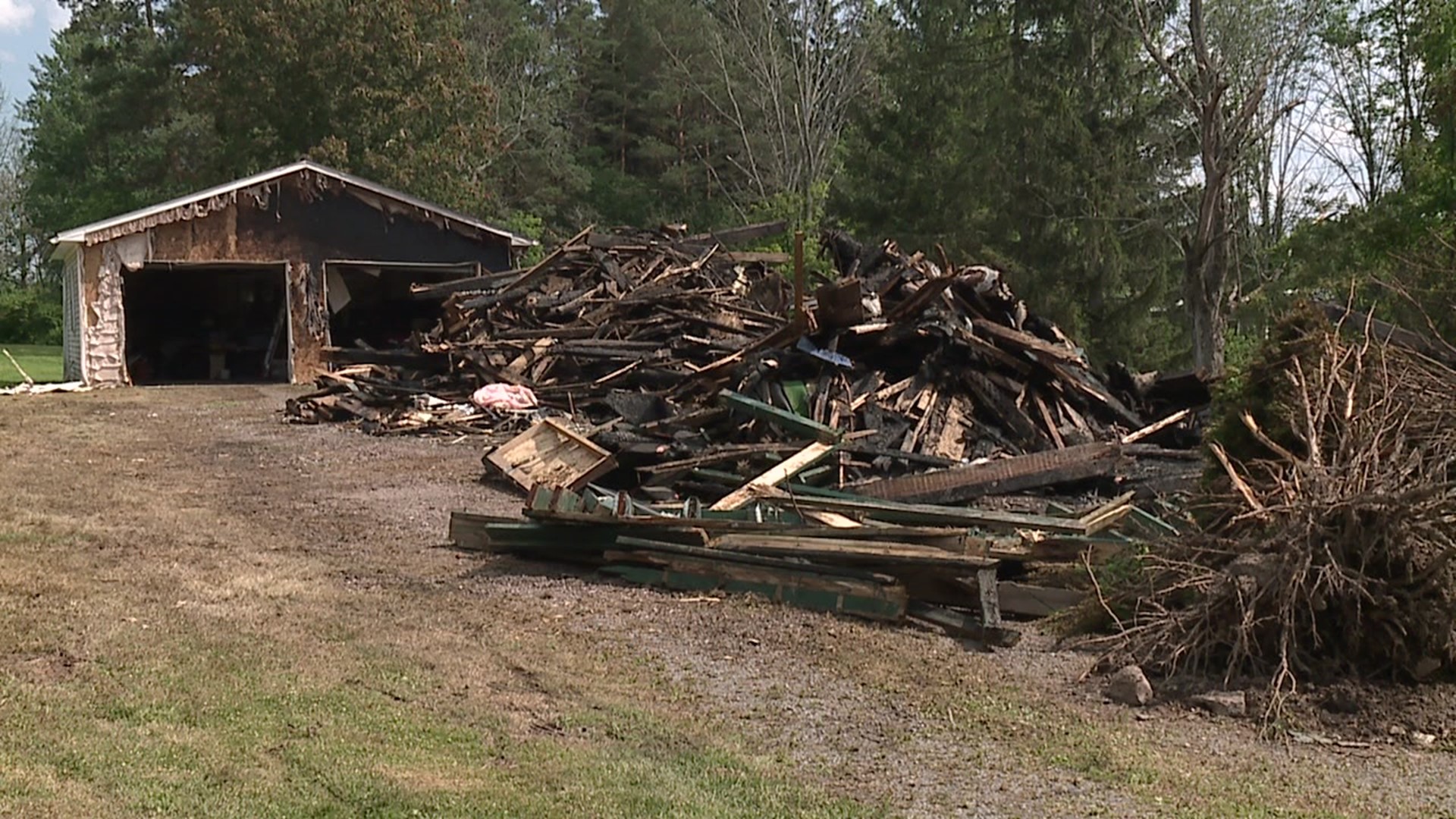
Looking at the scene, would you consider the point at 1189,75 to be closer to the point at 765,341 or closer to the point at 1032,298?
the point at 1032,298

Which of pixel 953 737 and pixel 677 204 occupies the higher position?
pixel 677 204

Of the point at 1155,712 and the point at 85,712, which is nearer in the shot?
the point at 85,712

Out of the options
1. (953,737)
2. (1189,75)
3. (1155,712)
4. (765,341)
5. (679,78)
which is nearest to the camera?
(953,737)

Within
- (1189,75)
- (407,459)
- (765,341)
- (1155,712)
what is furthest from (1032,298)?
(1155,712)

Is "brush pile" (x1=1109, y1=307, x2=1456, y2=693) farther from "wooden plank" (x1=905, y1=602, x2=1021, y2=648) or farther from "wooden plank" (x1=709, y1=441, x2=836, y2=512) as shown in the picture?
"wooden plank" (x1=709, y1=441, x2=836, y2=512)

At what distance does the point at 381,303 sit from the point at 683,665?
81.5 feet

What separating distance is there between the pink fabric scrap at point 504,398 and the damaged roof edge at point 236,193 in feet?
33.4

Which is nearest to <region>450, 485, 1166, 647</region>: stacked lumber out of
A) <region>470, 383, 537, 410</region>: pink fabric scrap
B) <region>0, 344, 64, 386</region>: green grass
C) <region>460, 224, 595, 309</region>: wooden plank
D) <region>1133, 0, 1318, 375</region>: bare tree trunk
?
<region>470, 383, 537, 410</region>: pink fabric scrap

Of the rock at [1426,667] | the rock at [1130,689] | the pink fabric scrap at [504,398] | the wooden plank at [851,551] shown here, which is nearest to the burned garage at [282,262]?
the pink fabric scrap at [504,398]

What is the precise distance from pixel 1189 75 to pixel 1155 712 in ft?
88.4

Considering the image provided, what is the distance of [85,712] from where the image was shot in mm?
5121

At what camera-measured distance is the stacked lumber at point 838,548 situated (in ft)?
23.6

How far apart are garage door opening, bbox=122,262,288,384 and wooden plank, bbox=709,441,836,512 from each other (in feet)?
64.3

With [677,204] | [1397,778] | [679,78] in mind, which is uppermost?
[679,78]
